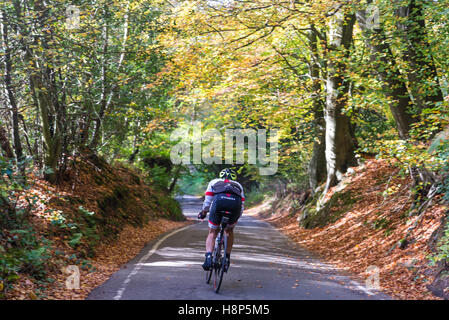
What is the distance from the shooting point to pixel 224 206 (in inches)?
299

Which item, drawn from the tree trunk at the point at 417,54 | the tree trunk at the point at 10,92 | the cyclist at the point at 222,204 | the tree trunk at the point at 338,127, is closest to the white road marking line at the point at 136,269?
the cyclist at the point at 222,204

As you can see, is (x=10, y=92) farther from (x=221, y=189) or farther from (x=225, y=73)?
(x=225, y=73)

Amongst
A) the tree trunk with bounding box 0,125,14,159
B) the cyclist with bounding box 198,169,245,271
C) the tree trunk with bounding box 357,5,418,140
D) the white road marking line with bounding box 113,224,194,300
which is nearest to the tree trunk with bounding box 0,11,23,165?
the tree trunk with bounding box 0,125,14,159

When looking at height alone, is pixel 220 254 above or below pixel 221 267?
above

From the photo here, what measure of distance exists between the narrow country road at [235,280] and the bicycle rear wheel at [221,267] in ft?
0.53

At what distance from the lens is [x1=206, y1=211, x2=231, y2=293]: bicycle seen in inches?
289

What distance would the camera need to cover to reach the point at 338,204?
60.7 ft

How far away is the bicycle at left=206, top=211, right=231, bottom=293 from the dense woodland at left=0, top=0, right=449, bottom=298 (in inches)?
154

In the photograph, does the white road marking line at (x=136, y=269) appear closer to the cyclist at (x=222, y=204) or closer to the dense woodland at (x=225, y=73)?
the cyclist at (x=222, y=204)

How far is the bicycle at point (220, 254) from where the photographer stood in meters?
7.33

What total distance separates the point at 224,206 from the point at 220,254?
0.90 meters

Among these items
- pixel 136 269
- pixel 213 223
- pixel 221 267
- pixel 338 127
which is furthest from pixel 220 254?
pixel 338 127

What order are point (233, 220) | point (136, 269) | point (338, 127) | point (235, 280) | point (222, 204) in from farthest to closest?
1. point (338, 127)
2. point (136, 269)
3. point (235, 280)
4. point (233, 220)
5. point (222, 204)

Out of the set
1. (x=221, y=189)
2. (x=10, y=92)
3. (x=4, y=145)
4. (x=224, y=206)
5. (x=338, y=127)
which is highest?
(x=10, y=92)
